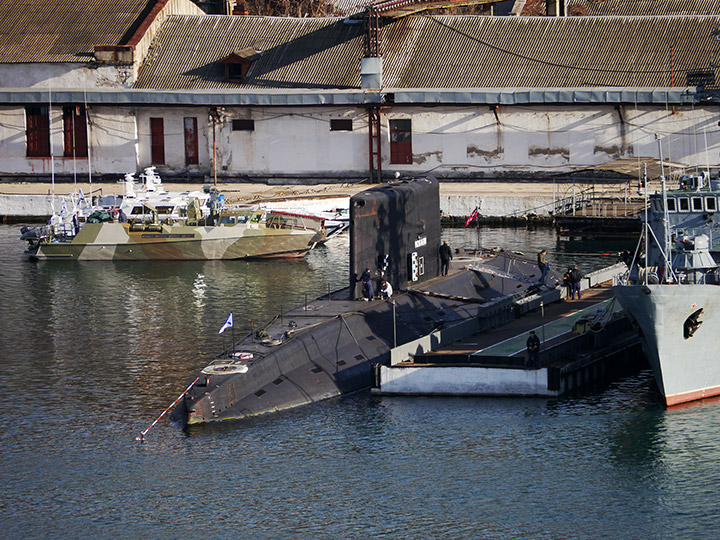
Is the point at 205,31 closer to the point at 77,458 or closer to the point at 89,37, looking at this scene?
the point at 89,37

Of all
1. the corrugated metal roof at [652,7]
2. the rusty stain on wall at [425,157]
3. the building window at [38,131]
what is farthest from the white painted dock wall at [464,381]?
the corrugated metal roof at [652,7]

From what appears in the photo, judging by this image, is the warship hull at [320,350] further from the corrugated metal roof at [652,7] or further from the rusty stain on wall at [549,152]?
the corrugated metal roof at [652,7]

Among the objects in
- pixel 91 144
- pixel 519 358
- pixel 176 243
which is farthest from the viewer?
pixel 91 144

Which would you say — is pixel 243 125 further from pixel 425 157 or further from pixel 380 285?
pixel 380 285

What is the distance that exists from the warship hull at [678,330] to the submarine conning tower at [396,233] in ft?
30.6

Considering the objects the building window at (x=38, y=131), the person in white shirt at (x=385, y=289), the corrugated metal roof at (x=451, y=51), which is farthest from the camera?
the building window at (x=38, y=131)

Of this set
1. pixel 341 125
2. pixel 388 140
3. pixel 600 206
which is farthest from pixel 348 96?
pixel 600 206

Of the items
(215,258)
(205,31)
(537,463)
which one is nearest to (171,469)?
(537,463)

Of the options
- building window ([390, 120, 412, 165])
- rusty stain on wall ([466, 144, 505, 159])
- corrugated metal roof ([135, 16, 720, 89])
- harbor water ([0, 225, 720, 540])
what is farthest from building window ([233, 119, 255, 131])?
harbor water ([0, 225, 720, 540])

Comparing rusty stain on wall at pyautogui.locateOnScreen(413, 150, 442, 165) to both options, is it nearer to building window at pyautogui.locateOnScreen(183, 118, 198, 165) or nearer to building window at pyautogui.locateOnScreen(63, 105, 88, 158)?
building window at pyautogui.locateOnScreen(183, 118, 198, 165)

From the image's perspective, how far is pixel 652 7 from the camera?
315 feet

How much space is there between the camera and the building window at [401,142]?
3287 inches

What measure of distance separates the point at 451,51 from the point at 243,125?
52.5ft

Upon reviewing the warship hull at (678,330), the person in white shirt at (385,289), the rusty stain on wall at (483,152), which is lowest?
the warship hull at (678,330)
